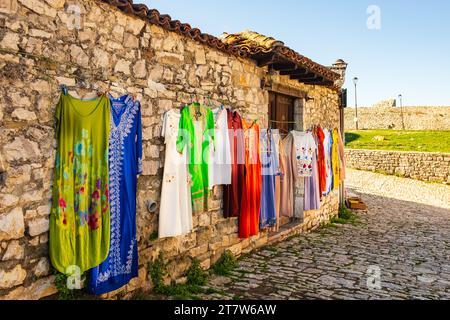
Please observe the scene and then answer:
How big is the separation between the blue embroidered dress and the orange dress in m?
2.14

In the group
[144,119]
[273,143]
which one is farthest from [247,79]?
[144,119]

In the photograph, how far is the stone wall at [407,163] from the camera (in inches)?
729

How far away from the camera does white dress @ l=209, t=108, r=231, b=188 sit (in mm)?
4969

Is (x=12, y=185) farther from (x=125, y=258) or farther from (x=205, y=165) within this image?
(x=205, y=165)

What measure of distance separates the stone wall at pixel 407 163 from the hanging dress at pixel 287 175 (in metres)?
14.8

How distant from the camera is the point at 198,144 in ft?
15.2

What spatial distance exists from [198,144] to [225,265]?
6.03 feet

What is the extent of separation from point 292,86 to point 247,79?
1.80m

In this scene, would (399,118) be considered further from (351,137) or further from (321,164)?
(321,164)

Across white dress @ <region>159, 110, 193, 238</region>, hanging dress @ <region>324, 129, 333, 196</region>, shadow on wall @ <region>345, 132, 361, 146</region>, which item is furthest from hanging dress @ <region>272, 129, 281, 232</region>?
shadow on wall @ <region>345, 132, 361, 146</region>

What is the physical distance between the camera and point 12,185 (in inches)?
109

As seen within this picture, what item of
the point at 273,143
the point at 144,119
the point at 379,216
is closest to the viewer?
the point at 144,119

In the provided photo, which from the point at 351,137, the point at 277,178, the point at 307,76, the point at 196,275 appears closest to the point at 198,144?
the point at 196,275

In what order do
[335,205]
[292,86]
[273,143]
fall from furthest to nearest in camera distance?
[335,205] < [292,86] < [273,143]
